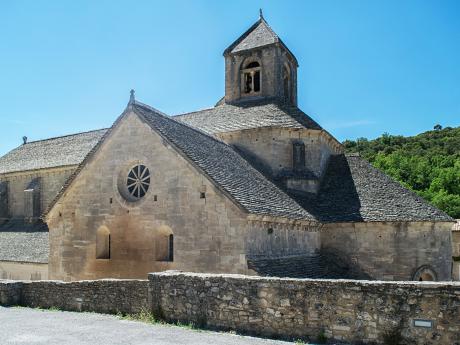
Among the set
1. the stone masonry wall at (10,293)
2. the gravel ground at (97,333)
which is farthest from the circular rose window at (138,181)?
the gravel ground at (97,333)

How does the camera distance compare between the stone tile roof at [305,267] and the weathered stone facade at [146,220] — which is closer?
the stone tile roof at [305,267]

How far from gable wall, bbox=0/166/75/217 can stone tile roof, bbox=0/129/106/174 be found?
15.3 inches

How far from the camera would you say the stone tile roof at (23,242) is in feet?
79.8

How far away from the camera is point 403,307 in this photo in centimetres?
725

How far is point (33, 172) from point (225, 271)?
21.5m

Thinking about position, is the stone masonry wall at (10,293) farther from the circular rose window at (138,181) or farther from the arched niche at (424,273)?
the arched niche at (424,273)

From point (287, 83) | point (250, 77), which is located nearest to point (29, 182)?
point (250, 77)

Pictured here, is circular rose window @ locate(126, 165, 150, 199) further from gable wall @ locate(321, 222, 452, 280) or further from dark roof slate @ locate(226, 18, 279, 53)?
dark roof slate @ locate(226, 18, 279, 53)

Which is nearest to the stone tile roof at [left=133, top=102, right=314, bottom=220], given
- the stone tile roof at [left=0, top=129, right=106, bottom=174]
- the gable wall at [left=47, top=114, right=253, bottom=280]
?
the gable wall at [left=47, top=114, right=253, bottom=280]

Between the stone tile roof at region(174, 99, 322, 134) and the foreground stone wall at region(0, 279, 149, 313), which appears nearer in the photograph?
the foreground stone wall at region(0, 279, 149, 313)

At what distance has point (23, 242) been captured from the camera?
26719 millimetres

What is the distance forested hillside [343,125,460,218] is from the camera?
55.6 metres

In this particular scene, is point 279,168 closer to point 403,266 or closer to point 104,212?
point 403,266

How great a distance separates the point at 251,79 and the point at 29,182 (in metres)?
16.4
